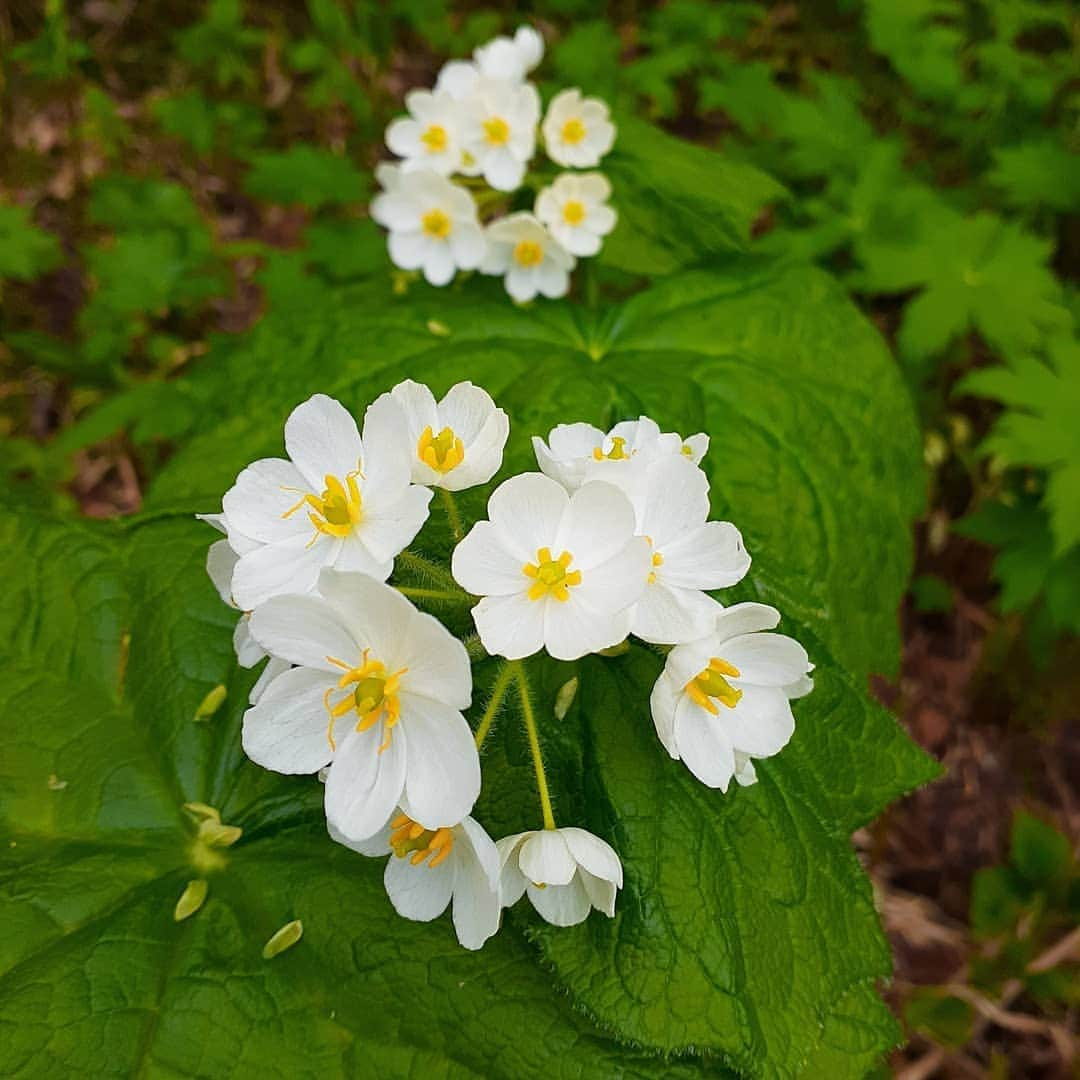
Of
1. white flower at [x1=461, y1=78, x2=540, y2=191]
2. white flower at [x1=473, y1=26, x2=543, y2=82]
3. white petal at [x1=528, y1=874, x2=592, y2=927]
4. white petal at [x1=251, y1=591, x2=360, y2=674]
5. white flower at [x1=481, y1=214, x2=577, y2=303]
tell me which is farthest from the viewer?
white flower at [x1=473, y1=26, x2=543, y2=82]

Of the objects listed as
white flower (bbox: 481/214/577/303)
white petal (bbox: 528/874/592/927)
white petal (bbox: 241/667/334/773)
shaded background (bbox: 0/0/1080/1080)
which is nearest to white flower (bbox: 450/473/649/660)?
white petal (bbox: 241/667/334/773)

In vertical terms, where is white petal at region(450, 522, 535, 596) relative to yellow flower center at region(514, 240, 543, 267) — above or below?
above

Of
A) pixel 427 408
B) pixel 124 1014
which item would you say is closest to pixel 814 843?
pixel 427 408

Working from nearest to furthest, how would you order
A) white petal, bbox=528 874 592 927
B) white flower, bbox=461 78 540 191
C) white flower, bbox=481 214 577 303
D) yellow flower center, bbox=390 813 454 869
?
yellow flower center, bbox=390 813 454 869 < white petal, bbox=528 874 592 927 < white flower, bbox=481 214 577 303 < white flower, bbox=461 78 540 191

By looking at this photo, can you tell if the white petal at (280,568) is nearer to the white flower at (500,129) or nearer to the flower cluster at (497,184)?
the flower cluster at (497,184)

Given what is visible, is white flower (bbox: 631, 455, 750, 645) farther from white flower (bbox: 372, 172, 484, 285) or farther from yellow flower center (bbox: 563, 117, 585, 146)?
yellow flower center (bbox: 563, 117, 585, 146)

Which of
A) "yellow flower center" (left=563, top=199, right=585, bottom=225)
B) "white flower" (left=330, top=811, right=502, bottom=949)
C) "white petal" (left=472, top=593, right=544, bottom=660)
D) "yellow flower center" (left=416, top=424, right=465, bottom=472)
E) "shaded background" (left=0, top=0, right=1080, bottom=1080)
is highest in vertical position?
"yellow flower center" (left=416, top=424, right=465, bottom=472)

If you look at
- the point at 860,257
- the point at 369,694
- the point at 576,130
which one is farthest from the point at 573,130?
the point at 369,694

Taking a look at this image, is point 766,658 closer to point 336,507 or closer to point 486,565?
point 486,565
